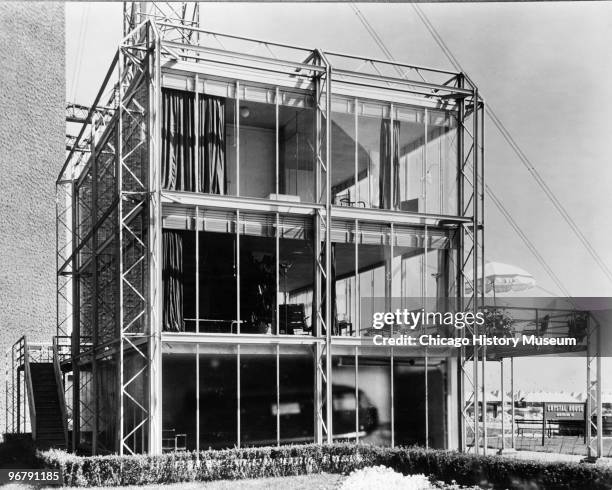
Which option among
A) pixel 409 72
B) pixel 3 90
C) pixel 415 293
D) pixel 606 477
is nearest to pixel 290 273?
pixel 415 293

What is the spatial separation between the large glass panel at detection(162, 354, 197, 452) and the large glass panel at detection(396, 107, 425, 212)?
942 cm

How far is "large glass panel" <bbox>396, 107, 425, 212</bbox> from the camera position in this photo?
28109mm

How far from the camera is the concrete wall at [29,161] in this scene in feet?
143

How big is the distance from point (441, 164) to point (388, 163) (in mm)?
Answer: 1998

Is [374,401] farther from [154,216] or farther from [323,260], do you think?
[154,216]

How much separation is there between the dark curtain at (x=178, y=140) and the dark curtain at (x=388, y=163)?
6.76m

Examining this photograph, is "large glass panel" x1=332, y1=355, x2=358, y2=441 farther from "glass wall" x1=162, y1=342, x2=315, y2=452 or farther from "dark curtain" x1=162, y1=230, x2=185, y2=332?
"dark curtain" x1=162, y1=230, x2=185, y2=332

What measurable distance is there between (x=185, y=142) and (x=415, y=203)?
8.26 m

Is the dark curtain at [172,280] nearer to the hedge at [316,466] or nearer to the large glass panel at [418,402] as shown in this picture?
the hedge at [316,466]

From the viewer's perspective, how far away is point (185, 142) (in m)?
25.2

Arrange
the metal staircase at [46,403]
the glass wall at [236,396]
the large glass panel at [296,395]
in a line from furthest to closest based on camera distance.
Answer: the metal staircase at [46,403], the large glass panel at [296,395], the glass wall at [236,396]

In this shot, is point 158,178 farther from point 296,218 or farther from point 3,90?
point 3,90

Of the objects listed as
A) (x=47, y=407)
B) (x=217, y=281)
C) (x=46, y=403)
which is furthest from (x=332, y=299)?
(x=46, y=403)

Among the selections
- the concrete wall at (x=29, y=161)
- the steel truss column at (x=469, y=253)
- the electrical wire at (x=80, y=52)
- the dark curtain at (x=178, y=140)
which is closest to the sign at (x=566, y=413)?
the steel truss column at (x=469, y=253)
